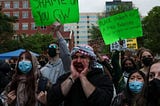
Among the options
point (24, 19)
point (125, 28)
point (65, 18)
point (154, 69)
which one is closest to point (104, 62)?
point (125, 28)

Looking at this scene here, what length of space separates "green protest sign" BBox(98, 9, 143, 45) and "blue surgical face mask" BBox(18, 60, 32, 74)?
4878 mm

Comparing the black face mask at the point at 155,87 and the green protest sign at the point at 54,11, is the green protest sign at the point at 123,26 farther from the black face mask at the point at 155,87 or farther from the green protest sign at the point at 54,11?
the black face mask at the point at 155,87

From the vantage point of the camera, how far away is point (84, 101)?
4137mm

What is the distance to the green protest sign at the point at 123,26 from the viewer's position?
376 inches

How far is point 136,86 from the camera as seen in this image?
407 centimetres

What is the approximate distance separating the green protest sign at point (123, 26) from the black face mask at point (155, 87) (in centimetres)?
551

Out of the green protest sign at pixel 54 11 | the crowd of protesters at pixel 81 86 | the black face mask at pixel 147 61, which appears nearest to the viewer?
the crowd of protesters at pixel 81 86

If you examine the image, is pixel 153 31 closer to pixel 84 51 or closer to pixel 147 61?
pixel 147 61

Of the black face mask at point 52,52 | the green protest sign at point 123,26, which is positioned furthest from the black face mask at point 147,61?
the green protest sign at point 123,26

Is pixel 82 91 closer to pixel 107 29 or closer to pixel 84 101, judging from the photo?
pixel 84 101

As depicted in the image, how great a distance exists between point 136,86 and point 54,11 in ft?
9.65

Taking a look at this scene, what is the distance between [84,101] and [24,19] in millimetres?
105541

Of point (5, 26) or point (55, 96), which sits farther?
point (5, 26)

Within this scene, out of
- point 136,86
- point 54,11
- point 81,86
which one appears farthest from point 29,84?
point 54,11
